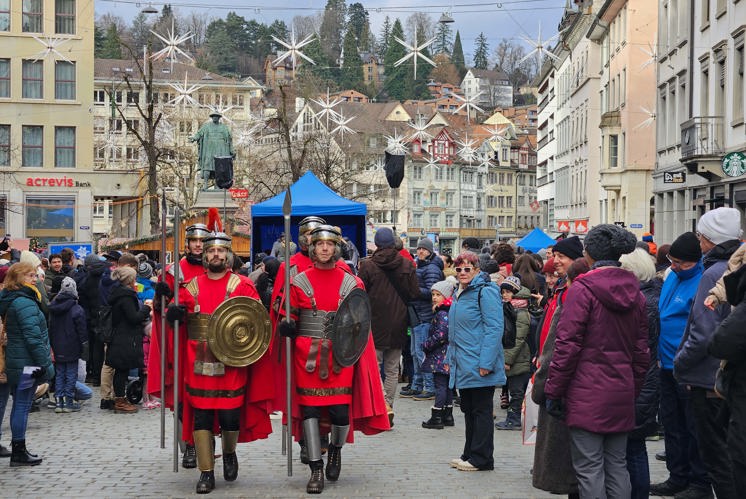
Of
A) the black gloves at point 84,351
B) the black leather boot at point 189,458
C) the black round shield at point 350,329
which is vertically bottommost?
the black leather boot at point 189,458

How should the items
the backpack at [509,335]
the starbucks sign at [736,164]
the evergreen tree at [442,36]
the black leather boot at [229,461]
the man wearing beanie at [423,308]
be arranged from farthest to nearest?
the evergreen tree at [442,36] → the starbucks sign at [736,164] → the man wearing beanie at [423,308] → the backpack at [509,335] → the black leather boot at [229,461]

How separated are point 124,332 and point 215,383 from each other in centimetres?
510

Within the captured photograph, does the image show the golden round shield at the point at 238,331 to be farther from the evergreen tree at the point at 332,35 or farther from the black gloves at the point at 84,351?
the evergreen tree at the point at 332,35

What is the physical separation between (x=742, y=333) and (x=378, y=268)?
291 inches

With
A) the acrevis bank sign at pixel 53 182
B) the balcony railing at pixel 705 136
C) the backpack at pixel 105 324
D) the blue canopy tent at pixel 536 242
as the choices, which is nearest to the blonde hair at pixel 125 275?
the backpack at pixel 105 324

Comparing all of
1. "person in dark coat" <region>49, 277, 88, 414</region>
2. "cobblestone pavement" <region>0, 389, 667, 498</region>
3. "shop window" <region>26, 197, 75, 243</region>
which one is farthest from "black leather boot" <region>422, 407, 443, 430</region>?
"shop window" <region>26, 197, 75, 243</region>

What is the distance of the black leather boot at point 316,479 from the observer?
8570 mm

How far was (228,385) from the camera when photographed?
873 centimetres

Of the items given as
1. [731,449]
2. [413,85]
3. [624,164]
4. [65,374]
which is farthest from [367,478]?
[413,85]

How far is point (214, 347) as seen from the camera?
8625 millimetres

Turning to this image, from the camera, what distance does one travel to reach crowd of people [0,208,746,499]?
684cm

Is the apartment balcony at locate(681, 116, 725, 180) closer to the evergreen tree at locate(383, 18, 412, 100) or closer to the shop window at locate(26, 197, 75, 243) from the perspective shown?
the shop window at locate(26, 197, 75, 243)

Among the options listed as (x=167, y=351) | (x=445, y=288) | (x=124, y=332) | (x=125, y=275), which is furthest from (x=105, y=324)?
(x=167, y=351)

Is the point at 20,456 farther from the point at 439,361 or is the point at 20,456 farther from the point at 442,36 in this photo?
the point at 442,36
